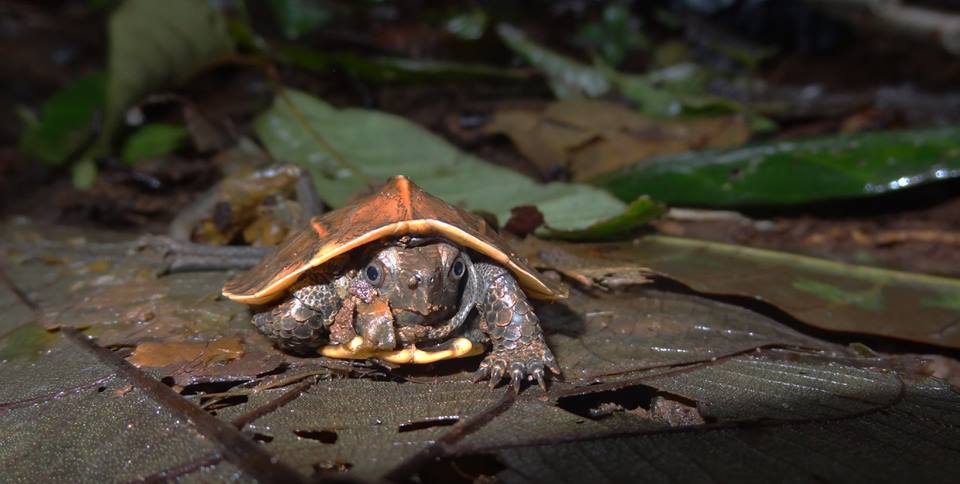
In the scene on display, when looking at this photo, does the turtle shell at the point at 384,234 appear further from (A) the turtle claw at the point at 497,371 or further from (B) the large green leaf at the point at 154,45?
(B) the large green leaf at the point at 154,45

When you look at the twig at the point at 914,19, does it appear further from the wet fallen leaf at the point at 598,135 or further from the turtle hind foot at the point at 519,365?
the turtle hind foot at the point at 519,365

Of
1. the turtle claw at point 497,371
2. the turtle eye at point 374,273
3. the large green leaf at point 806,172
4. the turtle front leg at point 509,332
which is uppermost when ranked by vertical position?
the large green leaf at point 806,172

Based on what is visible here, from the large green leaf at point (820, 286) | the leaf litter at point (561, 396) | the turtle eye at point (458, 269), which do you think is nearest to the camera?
the leaf litter at point (561, 396)

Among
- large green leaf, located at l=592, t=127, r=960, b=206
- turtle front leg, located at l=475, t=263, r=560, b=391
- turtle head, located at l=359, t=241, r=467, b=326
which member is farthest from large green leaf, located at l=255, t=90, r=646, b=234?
turtle head, located at l=359, t=241, r=467, b=326

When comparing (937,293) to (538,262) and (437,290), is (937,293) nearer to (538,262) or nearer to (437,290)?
(538,262)

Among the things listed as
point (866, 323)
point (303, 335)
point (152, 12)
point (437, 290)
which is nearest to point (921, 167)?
point (866, 323)

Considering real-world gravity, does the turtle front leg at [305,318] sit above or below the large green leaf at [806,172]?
below

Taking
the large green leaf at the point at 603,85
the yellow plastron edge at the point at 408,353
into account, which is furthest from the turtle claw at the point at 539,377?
the large green leaf at the point at 603,85

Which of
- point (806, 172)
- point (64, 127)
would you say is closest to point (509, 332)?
point (806, 172)

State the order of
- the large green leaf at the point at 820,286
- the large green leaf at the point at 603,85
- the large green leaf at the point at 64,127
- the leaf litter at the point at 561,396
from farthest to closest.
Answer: the large green leaf at the point at 603,85 → the large green leaf at the point at 64,127 → the large green leaf at the point at 820,286 → the leaf litter at the point at 561,396

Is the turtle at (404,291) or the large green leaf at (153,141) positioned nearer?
the turtle at (404,291)
